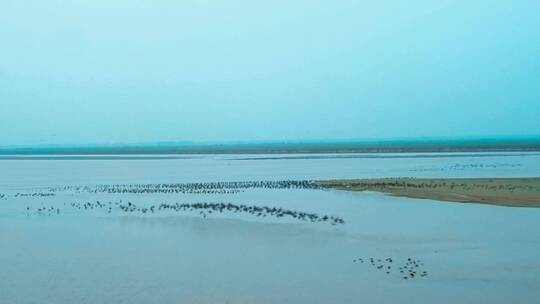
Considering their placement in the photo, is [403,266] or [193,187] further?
[193,187]

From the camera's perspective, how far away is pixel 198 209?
2755 centimetres

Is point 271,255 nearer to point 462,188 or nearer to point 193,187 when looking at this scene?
point 462,188

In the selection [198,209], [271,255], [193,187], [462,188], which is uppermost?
[462,188]

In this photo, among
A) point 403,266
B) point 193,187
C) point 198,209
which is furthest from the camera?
point 193,187

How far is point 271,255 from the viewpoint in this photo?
1712 cm

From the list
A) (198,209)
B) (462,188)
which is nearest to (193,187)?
(198,209)

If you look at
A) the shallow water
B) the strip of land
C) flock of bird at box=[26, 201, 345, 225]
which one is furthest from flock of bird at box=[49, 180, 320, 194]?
the shallow water

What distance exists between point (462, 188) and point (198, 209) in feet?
46.4

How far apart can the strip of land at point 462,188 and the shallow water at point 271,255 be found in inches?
89.2

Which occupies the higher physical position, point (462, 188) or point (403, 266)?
point (462, 188)

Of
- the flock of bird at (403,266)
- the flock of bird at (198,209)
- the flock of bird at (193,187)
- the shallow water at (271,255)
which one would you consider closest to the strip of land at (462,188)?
the flock of bird at (193,187)

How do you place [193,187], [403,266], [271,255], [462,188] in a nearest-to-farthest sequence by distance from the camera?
1. [403,266]
2. [271,255]
3. [462,188]
4. [193,187]

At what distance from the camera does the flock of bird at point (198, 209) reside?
82.2ft

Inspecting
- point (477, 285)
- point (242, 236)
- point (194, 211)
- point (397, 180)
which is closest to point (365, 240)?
point (242, 236)
